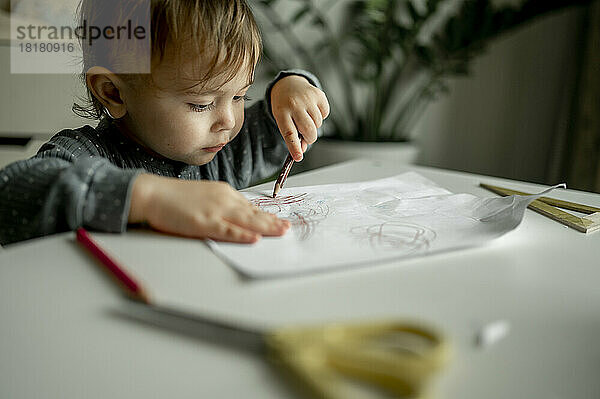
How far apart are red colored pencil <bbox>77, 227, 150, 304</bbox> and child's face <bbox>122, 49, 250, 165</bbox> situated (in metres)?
0.24

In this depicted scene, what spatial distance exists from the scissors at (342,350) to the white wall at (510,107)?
180 cm

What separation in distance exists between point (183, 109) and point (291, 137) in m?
0.13

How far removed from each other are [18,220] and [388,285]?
33cm

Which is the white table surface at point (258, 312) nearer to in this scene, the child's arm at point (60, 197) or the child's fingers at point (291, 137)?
the child's arm at point (60, 197)

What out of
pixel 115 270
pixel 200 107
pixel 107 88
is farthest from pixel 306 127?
pixel 115 270

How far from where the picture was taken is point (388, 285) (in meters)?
0.41

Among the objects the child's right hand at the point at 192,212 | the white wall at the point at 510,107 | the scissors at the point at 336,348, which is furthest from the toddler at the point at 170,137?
the white wall at the point at 510,107

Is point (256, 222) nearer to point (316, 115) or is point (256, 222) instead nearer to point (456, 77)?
point (316, 115)

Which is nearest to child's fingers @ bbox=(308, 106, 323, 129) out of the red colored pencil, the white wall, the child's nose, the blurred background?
the child's nose

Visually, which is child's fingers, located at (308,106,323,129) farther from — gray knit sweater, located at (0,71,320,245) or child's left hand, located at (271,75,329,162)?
gray knit sweater, located at (0,71,320,245)

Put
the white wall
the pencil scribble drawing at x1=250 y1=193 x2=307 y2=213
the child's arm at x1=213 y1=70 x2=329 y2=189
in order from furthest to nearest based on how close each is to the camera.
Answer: the white wall, the child's arm at x1=213 y1=70 x2=329 y2=189, the pencil scribble drawing at x1=250 y1=193 x2=307 y2=213

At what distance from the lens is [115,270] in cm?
40

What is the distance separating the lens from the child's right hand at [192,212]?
0.47 m

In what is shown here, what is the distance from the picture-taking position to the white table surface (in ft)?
0.96
